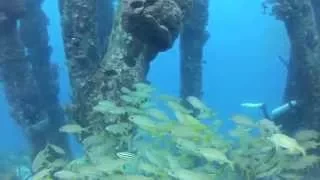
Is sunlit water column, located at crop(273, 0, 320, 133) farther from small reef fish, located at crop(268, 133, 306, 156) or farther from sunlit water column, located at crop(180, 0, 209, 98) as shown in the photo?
small reef fish, located at crop(268, 133, 306, 156)

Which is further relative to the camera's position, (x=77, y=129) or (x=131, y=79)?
(x=131, y=79)

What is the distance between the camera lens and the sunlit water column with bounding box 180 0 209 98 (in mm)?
12523

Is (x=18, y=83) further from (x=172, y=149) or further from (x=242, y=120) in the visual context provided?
(x=242, y=120)

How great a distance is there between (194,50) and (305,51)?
3.57 meters

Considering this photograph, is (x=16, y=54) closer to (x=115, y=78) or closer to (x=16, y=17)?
(x=16, y=17)

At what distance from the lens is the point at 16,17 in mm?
10195

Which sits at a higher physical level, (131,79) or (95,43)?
(95,43)

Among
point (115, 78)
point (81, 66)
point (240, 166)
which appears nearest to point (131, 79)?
point (115, 78)

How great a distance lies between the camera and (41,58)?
14.3 m

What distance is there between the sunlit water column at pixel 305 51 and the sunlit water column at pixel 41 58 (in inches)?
224

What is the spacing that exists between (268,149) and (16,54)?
6112 millimetres

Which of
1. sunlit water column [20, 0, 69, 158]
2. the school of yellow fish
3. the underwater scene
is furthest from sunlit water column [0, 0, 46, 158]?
the school of yellow fish

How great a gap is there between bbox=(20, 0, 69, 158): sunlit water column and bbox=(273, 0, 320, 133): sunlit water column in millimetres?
5690

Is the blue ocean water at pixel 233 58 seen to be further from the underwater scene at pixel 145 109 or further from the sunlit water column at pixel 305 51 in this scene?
the sunlit water column at pixel 305 51
